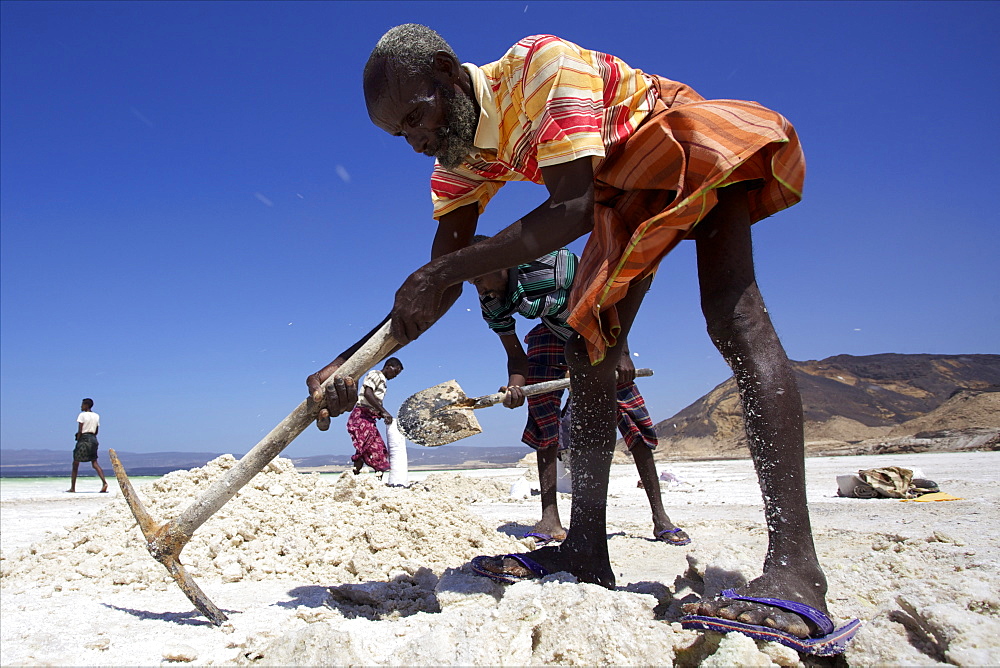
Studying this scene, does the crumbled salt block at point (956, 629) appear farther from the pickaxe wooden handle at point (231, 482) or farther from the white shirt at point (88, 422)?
the white shirt at point (88, 422)

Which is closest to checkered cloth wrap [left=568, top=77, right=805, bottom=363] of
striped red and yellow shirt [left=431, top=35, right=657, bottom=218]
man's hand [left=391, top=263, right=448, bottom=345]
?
striped red and yellow shirt [left=431, top=35, right=657, bottom=218]

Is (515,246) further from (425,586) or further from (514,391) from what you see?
(514,391)

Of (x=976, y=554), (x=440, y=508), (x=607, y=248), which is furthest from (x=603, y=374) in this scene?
(x=440, y=508)

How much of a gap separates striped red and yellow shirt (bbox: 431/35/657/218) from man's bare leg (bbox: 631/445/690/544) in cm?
212

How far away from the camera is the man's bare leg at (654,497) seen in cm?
324

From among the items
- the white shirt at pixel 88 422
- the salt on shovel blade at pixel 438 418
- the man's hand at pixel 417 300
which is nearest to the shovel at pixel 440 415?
the salt on shovel blade at pixel 438 418

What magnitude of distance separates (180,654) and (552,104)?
1717 millimetres

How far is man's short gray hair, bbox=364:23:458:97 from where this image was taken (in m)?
1.80

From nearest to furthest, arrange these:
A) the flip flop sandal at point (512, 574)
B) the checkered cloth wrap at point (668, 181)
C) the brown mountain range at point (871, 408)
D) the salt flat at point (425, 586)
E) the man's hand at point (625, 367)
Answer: the salt flat at point (425, 586)
the checkered cloth wrap at point (668, 181)
the flip flop sandal at point (512, 574)
the man's hand at point (625, 367)
the brown mountain range at point (871, 408)

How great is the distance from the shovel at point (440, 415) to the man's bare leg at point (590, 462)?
5.67 ft

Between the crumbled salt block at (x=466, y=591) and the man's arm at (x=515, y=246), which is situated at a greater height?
the man's arm at (x=515, y=246)

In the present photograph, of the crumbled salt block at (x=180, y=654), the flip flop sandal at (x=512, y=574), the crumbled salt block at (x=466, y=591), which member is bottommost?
the crumbled salt block at (x=180, y=654)

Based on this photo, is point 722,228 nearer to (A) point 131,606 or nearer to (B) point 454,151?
(B) point 454,151

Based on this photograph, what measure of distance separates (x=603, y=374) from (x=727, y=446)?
63.1ft
